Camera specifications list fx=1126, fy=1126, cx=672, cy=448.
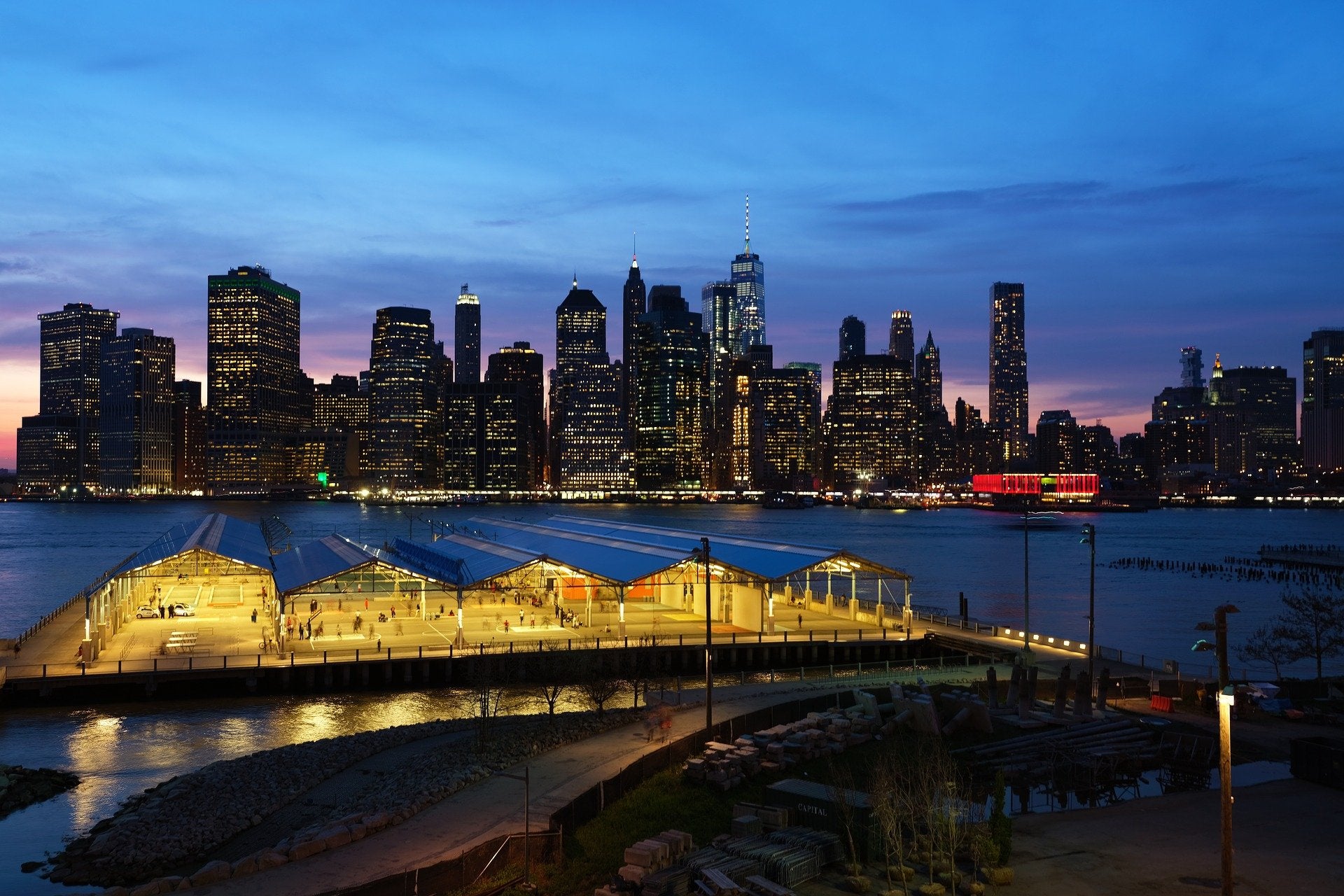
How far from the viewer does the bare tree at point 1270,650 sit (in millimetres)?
44438

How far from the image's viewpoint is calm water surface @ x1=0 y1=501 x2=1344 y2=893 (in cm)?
3281

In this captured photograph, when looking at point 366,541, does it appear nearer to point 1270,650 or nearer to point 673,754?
point 1270,650

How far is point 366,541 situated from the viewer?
151875 millimetres

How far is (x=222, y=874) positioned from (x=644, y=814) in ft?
26.9

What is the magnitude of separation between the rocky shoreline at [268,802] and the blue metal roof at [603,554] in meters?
16.9

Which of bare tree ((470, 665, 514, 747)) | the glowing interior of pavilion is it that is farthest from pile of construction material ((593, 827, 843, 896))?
the glowing interior of pavilion

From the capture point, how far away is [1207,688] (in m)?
33.8

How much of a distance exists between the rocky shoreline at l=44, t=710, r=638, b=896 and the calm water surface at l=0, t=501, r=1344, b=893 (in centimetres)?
135

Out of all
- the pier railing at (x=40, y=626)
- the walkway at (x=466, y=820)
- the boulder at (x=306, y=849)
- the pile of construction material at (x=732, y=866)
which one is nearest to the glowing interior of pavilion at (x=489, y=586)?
the pier railing at (x=40, y=626)

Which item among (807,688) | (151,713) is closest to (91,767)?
(151,713)

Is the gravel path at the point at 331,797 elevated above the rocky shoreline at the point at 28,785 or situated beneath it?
elevated above

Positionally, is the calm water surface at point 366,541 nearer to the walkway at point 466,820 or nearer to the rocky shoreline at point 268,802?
the rocky shoreline at point 268,802

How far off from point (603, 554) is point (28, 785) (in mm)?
32723

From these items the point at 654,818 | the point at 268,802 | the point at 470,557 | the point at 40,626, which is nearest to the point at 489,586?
the point at 470,557
